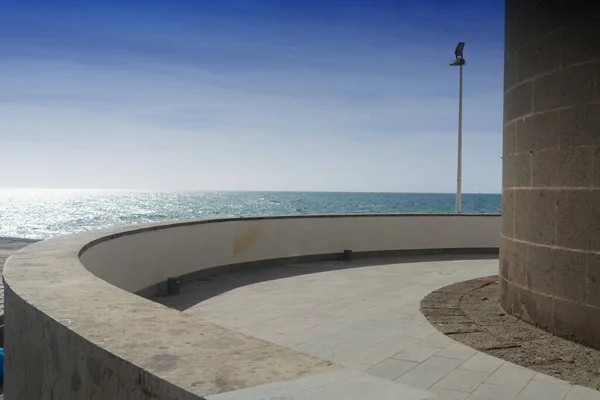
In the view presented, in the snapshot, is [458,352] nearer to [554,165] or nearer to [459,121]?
[554,165]

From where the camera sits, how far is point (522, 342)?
638 cm

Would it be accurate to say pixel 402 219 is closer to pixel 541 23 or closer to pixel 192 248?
pixel 192 248

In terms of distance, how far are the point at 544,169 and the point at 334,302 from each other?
372cm

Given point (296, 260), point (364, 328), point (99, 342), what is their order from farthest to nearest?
point (296, 260)
point (364, 328)
point (99, 342)

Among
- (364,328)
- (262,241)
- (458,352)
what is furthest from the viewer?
(262,241)

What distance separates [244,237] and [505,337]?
6.96 metres

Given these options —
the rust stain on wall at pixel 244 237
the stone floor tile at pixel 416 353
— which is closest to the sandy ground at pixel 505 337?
the stone floor tile at pixel 416 353

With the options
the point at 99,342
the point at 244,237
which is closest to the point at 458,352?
the point at 99,342

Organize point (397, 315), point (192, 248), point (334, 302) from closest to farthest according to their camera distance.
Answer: point (397, 315), point (334, 302), point (192, 248)

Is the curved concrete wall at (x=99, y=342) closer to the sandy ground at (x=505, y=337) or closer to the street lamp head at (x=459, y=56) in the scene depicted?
the sandy ground at (x=505, y=337)

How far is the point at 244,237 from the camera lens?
1252 cm

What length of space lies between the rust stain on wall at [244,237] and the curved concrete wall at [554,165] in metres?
6.10

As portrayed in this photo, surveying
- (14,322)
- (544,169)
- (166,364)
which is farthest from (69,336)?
(544,169)

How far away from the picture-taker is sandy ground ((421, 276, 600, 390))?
18.0 feet
